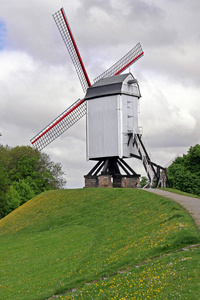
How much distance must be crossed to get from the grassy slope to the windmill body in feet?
21.1

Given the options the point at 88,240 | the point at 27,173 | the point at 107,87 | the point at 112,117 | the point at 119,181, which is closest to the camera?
the point at 88,240

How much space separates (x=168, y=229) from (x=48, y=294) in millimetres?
7840

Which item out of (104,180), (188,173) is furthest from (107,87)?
(188,173)

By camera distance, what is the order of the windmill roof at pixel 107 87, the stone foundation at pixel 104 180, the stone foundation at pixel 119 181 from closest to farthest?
1. the windmill roof at pixel 107 87
2. the stone foundation at pixel 104 180
3. the stone foundation at pixel 119 181

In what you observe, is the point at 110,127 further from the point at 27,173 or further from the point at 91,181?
the point at 27,173

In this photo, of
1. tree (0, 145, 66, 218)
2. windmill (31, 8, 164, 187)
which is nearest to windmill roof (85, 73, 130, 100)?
windmill (31, 8, 164, 187)

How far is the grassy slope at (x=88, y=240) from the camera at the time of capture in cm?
2042

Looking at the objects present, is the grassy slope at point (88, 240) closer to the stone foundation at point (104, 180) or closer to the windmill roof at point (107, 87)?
the stone foundation at point (104, 180)

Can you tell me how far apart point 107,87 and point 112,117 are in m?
4.22

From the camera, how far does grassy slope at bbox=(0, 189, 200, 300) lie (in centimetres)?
2042

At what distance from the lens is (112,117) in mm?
52656

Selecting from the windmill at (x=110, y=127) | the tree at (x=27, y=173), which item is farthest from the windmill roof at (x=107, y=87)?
the tree at (x=27, y=173)

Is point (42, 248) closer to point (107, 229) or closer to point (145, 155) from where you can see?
point (107, 229)

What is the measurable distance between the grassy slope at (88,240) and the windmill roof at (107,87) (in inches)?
514
